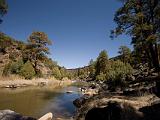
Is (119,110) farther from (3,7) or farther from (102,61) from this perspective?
(102,61)

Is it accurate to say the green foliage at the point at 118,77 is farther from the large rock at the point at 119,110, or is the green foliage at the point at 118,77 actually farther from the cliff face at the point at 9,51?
the cliff face at the point at 9,51

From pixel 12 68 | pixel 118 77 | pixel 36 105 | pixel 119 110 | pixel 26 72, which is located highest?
pixel 12 68

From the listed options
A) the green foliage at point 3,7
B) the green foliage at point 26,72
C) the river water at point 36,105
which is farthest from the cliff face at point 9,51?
the river water at point 36,105

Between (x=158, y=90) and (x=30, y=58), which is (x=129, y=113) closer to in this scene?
(x=158, y=90)

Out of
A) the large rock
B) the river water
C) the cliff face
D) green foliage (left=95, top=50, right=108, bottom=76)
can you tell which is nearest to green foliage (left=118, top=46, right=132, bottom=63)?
green foliage (left=95, top=50, right=108, bottom=76)

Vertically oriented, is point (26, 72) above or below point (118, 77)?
above

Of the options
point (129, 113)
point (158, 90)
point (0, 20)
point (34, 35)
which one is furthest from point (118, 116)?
point (34, 35)

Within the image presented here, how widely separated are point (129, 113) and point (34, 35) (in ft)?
201

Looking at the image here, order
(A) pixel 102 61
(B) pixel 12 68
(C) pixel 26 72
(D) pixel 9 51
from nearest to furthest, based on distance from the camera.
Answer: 1. (B) pixel 12 68
2. (C) pixel 26 72
3. (D) pixel 9 51
4. (A) pixel 102 61

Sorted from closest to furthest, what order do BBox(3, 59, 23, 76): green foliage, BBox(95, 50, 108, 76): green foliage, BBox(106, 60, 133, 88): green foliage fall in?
BBox(106, 60, 133, 88): green foliage
BBox(3, 59, 23, 76): green foliage
BBox(95, 50, 108, 76): green foliage

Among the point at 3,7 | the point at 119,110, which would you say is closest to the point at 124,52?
the point at 3,7

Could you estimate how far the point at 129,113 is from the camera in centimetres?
1217

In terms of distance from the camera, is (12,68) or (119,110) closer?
(119,110)

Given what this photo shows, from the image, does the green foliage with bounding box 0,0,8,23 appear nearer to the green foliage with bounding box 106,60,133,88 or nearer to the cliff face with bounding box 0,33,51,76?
the green foliage with bounding box 106,60,133,88
